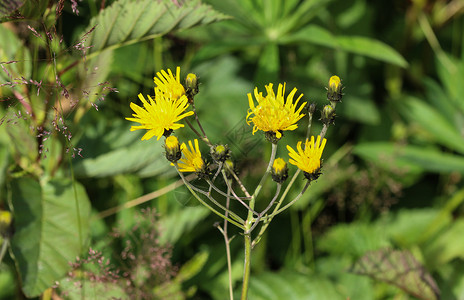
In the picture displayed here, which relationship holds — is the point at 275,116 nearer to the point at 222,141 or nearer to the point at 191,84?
the point at 191,84

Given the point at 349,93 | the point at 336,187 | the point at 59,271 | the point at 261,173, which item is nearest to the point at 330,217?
the point at 336,187

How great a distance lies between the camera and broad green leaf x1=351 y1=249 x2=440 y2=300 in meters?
1.14

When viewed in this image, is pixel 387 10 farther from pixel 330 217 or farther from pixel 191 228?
pixel 191 228

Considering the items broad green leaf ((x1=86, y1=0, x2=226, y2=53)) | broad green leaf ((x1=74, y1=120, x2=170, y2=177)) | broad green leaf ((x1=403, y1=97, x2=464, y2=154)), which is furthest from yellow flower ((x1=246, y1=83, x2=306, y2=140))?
broad green leaf ((x1=403, y1=97, x2=464, y2=154))

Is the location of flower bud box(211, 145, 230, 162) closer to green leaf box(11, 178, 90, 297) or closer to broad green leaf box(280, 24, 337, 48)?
green leaf box(11, 178, 90, 297)

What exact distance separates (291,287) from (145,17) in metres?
0.66

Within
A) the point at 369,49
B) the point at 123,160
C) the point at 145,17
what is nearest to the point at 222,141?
the point at 123,160

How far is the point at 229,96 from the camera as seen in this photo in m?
1.55

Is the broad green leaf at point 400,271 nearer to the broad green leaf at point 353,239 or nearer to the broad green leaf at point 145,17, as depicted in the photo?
the broad green leaf at point 353,239

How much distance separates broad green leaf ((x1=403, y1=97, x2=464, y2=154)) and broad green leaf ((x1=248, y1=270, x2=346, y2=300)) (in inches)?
24.1

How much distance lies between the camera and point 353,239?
1.43 meters

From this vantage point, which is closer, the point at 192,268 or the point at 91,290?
the point at 91,290

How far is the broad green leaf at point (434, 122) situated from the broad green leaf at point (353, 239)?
0.31 m

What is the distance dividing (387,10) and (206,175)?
148 cm
